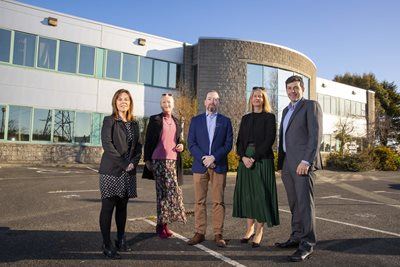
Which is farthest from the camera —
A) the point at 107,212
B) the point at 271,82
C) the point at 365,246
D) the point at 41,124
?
the point at 271,82

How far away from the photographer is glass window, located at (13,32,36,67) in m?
18.0

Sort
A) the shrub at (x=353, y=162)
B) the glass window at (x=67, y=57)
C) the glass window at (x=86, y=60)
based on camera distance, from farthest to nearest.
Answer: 1. the shrub at (x=353, y=162)
2. the glass window at (x=86, y=60)
3. the glass window at (x=67, y=57)

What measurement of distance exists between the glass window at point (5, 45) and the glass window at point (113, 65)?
5.09 metres

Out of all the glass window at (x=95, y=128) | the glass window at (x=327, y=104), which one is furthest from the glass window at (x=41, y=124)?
the glass window at (x=327, y=104)

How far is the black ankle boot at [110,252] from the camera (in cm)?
423

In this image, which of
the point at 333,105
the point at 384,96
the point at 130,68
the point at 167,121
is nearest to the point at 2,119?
the point at 130,68

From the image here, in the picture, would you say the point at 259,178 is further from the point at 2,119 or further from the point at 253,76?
the point at 253,76

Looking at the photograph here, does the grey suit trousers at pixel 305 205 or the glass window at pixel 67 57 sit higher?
the glass window at pixel 67 57

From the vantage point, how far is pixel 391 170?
2470cm

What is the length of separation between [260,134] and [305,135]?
61 centimetres

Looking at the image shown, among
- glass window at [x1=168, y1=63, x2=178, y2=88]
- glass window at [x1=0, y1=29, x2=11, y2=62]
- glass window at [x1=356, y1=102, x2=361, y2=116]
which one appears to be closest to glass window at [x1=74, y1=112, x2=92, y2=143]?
glass window at [x1=0, y1=29, x2=11, y2=62]

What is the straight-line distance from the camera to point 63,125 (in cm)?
1925

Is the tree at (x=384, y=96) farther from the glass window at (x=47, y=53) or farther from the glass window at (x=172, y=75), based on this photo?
the glass window at (x=47, y=53)

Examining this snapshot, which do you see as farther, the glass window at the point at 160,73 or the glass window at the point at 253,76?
the glass window at the point at 253,76
